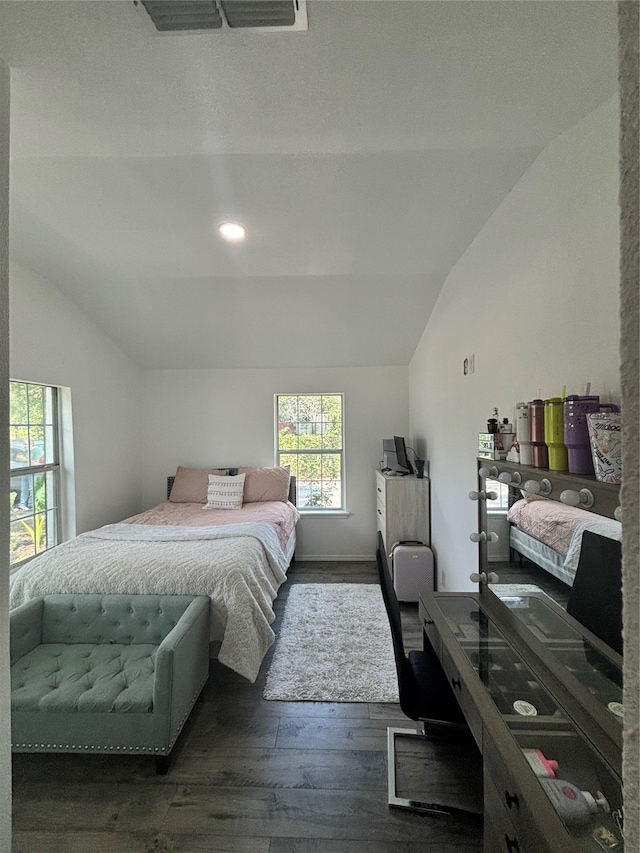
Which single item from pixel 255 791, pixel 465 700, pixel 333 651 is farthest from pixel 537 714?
pixel 333 651

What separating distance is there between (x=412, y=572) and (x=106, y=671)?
231 cm

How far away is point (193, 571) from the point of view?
207 cm

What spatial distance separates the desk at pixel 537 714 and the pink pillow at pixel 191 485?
3.03 m

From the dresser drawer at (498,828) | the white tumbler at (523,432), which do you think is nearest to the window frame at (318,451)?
the white tumbler at (523,432)

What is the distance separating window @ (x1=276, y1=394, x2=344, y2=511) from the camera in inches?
169

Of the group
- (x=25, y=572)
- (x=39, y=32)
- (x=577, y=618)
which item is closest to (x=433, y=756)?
(x=577, y=618)

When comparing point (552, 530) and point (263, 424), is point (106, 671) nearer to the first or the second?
point (552, 530)

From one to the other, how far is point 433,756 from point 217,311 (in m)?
3.36

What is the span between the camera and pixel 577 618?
1.19 m

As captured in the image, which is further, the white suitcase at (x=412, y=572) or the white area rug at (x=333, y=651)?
the white suitcase at (x=412, y=572)

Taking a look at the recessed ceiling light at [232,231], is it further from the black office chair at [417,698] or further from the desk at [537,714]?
the desk at [537,714]

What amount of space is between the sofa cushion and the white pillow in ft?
5.87

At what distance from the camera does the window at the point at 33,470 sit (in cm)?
275

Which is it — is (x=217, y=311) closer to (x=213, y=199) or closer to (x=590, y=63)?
(x=213, y=199)
